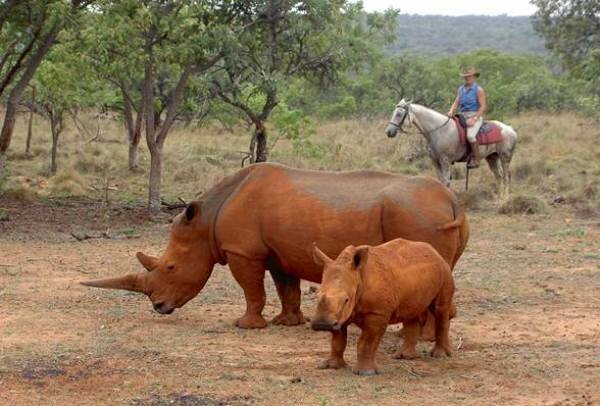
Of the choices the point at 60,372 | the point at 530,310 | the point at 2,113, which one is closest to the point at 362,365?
the point at 60,372

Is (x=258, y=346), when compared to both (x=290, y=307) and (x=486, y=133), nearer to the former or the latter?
(x=290, y=307)

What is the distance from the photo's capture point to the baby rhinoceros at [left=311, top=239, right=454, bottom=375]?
22.6 ft

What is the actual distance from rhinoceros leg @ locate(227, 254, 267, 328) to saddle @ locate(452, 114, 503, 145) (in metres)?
9.59

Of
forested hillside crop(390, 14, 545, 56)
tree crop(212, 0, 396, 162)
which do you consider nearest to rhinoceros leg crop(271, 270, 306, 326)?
tree crop(212, 0, 396, 162)

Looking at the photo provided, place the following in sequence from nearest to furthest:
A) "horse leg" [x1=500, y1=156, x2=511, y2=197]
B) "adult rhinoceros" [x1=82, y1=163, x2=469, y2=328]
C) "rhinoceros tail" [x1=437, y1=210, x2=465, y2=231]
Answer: "rhinoceros tail" [x1=437, y1=210, x2=465, y2=231], "adult rhinoceros" [x1=82, y1=163, x2=469, y2=328], "horse leg" [x1=500, y1=156, x2=511, y2=197]

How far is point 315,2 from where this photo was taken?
50.7ft

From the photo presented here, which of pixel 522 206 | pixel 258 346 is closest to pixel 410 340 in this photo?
pixel 258 346

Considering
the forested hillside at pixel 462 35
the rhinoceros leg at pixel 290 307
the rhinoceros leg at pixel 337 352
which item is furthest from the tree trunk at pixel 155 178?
the forested hillside at pixel 462 35

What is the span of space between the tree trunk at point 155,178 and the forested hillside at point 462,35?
62.8m

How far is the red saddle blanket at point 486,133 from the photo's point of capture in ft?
58.7

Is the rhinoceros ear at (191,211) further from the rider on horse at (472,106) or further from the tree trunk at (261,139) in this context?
the rider on horse at (472,106)

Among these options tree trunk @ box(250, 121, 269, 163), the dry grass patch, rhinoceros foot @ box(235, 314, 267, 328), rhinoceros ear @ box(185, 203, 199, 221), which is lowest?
the dry grass patch

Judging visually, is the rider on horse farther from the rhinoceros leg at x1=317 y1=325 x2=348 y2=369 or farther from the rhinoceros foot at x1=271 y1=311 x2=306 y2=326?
the rhinoceros leg at x1=317 y1=325 x2=348 y2=369

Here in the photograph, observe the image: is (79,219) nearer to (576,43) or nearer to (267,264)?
(267,264)
